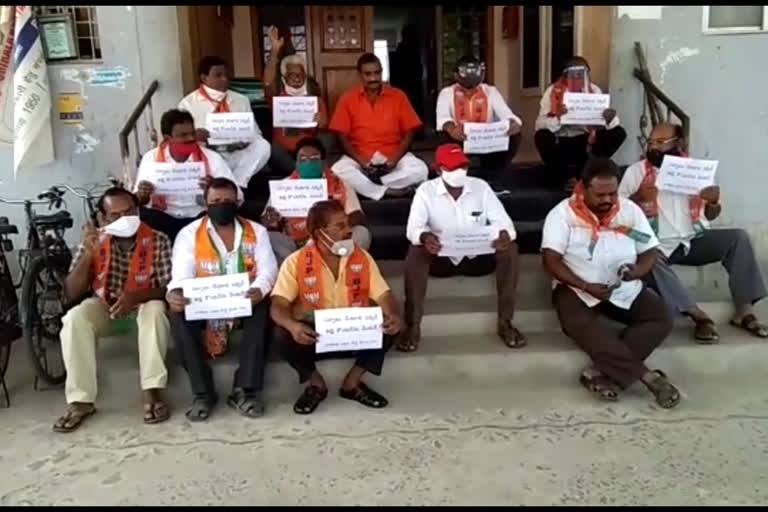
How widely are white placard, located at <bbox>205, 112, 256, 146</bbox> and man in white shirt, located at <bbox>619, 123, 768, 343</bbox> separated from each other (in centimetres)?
226

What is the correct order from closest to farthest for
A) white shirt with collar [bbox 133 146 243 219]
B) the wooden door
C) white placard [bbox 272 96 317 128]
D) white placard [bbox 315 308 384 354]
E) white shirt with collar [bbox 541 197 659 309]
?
1. white placard [bbox 315 308 384 354]
2. white shirt with collar [bbox 541 197 659 309]
3. white shirt with collar [bbox 133 146 243 219]
4. white placard [bbox 272 96 317 128]
5. the wooden door

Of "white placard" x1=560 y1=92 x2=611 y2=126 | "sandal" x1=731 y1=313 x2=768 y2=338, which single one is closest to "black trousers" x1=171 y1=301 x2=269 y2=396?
"white placard" x1=560 y1=92 x2=611 y2=126

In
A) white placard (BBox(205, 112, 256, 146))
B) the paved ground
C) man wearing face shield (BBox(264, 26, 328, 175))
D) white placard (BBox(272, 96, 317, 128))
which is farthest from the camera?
man wearing face shield (BBox(264, 26, 328, 175))

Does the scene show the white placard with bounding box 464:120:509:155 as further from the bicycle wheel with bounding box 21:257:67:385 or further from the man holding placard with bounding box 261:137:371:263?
the bicycle wheel with bounding box 21:257:67:385

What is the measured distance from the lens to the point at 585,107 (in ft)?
16.2

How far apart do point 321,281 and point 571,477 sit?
1421mm

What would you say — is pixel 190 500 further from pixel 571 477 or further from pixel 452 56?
pixel 452 56

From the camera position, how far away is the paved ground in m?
2.99

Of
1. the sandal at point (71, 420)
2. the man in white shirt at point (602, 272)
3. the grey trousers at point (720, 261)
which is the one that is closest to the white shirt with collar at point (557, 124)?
the grey trousers at point (720, 261)

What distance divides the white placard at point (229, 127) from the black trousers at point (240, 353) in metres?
1.41

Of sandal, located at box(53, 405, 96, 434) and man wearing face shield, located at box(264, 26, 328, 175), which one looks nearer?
sandal, located at box(53, 405, 96, 434)

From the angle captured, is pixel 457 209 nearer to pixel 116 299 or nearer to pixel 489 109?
pixel 489 109

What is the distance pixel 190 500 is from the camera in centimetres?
298

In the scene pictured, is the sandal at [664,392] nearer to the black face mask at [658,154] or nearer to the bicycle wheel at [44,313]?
the black face mask at [658,154]
